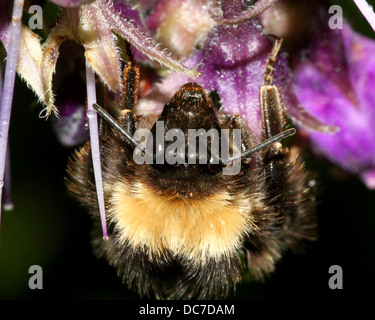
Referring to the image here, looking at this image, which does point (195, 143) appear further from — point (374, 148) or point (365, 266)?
point (365, 266)

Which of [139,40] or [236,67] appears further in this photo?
[236,67]

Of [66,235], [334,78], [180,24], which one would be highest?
[180,24]

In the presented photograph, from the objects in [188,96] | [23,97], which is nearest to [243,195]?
[188,96]

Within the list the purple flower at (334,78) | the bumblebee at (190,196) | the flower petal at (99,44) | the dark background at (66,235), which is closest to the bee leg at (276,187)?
the bumblebee at (190,196)

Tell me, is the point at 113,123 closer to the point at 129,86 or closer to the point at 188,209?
the point at 129,86

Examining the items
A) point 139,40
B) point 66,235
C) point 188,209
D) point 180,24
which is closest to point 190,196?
point 188,209

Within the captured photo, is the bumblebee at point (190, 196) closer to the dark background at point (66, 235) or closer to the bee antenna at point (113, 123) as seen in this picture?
the bee antenna at point (113, 123)
